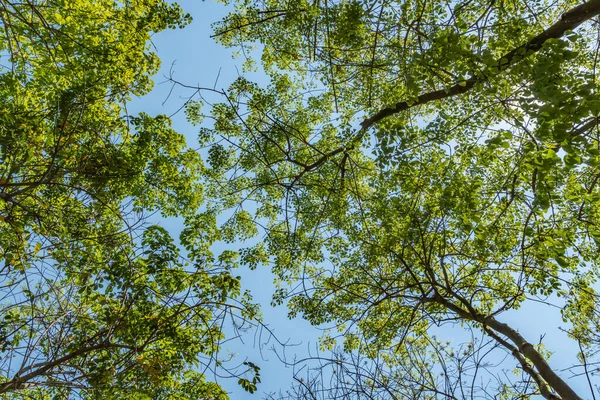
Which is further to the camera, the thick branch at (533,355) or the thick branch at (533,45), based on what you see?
the thick branch at (533,355)

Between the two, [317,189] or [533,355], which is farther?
[317,189]

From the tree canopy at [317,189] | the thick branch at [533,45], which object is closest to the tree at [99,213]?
the tree canopy at [317,189]

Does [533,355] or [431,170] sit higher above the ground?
[431,170]

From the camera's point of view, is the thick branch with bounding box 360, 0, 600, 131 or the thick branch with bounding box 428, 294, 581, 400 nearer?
the thick branch with bounding box 360, 0, 600, 131

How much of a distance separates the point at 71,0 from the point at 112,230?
416 centimetres

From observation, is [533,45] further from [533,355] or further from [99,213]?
[99,213]

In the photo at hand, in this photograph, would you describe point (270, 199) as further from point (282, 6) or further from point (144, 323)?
point (144, 323)

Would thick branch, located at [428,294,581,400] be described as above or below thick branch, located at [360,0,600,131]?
below

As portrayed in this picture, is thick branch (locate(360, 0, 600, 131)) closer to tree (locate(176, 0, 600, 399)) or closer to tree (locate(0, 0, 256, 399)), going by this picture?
tree (locate(176, 0, 600, 399))

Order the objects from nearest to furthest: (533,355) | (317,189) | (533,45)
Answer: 1. (533,45)
2. (533,355)
3. (317,189)

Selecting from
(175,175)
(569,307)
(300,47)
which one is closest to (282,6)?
(300,47)

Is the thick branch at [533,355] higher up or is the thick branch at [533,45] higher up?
the thick branch at [533,45]

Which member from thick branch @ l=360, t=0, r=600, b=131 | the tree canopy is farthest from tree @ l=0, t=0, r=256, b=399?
thick branch @ l=360, t=0, r=600, b=131

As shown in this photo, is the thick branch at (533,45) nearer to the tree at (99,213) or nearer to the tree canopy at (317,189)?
the tree canopy at (317,189)
